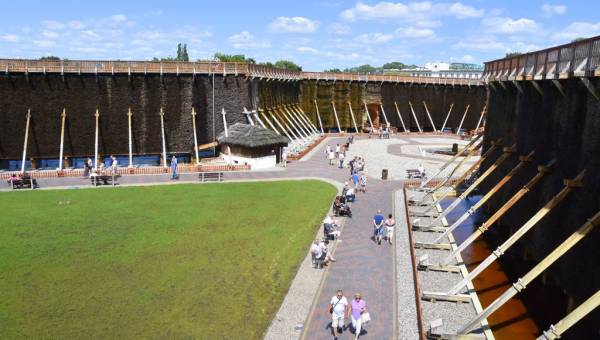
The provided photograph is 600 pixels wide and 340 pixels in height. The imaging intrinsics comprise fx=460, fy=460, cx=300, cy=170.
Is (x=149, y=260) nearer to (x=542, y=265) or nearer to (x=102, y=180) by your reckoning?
(x=542, y=265)

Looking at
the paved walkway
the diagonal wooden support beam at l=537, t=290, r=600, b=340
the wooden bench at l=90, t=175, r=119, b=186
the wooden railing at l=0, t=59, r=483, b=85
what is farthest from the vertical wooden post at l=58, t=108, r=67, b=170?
the diagonal wooden support beam at l=537, t=290, r=600, b=340

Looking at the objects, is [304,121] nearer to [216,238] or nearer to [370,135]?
[370,135]

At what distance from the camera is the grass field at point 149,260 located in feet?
40.1

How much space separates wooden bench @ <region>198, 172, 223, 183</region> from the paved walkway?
853mm

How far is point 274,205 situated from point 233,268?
26.7 ft

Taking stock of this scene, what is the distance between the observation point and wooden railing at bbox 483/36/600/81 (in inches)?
489

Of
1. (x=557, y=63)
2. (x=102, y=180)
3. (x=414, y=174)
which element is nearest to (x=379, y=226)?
(x=557, y=63)

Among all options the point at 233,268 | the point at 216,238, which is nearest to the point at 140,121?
the point at 216,238

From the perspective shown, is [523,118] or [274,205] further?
[274,205]

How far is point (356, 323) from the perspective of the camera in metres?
11.6

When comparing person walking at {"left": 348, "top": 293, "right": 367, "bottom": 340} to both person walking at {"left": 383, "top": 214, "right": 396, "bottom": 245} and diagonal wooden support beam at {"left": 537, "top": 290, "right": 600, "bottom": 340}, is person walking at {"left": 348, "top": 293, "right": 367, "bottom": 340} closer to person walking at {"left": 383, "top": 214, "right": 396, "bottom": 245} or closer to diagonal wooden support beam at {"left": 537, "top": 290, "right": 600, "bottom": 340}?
diagonal wooden support beam at {"left": 537, "top": 290, "right": 600, "bottom": 340}

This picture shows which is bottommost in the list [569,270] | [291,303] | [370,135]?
[291,303]

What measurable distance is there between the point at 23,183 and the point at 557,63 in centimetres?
2734

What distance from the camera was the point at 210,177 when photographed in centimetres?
2933
